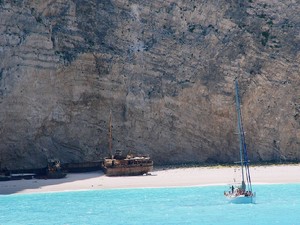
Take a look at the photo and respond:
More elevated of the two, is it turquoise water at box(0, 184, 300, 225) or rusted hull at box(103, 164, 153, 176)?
rusted hull at box(103, 164, 153, 176)

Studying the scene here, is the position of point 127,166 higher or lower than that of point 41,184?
higher

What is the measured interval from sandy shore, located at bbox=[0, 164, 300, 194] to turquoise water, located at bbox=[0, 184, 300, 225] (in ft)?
3.16

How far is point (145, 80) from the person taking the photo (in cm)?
4284

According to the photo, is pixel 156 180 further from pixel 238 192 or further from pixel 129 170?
pixel 238 192

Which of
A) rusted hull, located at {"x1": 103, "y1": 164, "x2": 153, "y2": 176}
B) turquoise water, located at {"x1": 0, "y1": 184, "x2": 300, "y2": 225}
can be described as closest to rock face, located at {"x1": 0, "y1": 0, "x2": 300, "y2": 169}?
rusted hull, located at {"x1": 103, "y1": 164, "x2": 153, "y2": 176}

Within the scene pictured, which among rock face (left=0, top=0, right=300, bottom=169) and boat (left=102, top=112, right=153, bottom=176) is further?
rock face (left=0, top=0, right=300, bottom=169)

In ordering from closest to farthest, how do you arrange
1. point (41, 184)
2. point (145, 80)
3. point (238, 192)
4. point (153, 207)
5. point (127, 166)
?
point (153, 207) < point (238, 192) < point (41, 184) < point (127, 166) < point (145, 80)

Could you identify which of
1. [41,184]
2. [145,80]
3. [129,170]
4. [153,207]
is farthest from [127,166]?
[153,207]

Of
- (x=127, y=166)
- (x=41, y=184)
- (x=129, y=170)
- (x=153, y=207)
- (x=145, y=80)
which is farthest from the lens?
(x=145, y=80)

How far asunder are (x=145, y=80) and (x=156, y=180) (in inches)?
403

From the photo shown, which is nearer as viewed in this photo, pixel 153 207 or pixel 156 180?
pixel 153 207

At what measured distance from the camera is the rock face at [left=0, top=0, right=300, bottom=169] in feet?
131

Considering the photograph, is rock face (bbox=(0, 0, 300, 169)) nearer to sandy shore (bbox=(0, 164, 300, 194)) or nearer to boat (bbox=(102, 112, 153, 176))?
sandy shore (bbox=(0, 164, 300, 194))

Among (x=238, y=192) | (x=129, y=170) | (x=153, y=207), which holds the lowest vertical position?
(x=153, y=207)
